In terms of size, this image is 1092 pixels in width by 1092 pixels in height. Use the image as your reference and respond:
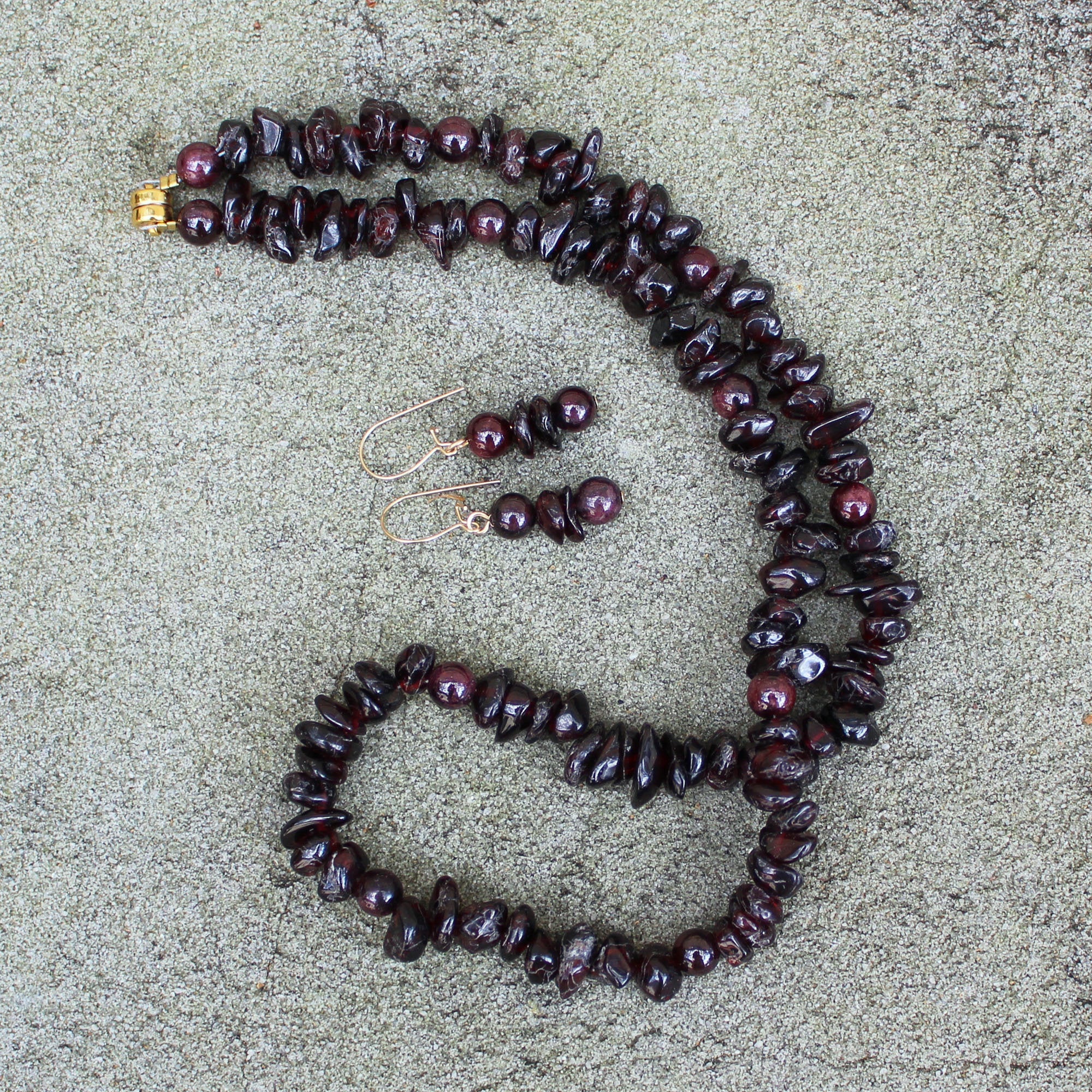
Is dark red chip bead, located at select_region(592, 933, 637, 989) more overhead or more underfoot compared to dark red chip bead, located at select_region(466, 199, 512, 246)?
more underfoot

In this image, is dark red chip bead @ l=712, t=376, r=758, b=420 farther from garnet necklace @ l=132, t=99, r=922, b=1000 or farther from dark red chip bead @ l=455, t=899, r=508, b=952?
dark red chip bead @ l=455, t=899, r=508, b=952

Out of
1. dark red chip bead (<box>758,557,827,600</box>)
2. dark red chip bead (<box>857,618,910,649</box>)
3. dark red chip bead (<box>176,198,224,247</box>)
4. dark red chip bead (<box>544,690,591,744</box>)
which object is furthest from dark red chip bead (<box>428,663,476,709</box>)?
dark red chip bead (<box>176,198,224,247</box>)

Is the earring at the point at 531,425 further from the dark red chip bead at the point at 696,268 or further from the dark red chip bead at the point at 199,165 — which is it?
the dark red chip bead at the point at 199,165

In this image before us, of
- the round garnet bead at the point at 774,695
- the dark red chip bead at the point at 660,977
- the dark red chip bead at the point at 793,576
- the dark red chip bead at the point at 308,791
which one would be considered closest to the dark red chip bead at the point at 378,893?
the dark red chip bead at the point at 308,791

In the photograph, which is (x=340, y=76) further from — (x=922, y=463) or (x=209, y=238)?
(x=922, y=463)

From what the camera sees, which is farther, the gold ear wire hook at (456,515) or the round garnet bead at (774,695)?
the gold ear wire hook at (456,515)

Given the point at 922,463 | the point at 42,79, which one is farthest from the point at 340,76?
the point at 922,463

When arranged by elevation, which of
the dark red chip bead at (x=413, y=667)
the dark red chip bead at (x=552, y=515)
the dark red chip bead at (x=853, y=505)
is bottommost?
the dark red chip bead at (x=413, y=667)
